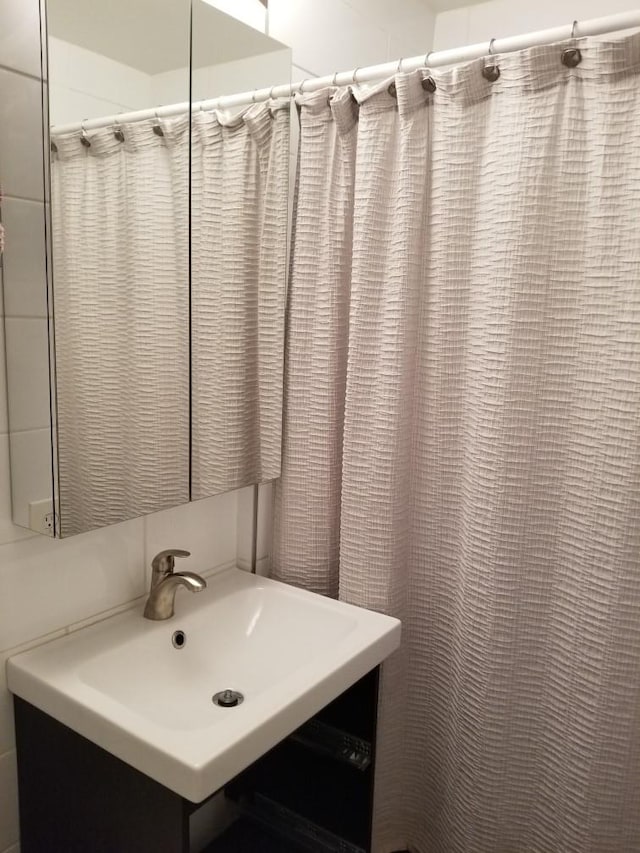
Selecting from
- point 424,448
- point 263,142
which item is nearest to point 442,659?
point 424,448

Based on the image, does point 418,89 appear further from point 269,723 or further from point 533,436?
point 269,723

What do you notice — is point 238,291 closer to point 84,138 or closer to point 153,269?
point 153,269

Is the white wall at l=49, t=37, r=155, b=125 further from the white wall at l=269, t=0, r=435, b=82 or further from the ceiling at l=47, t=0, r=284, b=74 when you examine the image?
the white wall at l=269, t=0, r=435, b=82

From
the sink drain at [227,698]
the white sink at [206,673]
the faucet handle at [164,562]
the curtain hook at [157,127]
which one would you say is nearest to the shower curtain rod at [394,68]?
the curtain hook at [157,127]

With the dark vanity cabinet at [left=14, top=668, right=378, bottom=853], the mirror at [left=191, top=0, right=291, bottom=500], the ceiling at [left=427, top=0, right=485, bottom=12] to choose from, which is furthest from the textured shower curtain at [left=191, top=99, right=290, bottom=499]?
the ceiling at [left=427, top=0, right=485, bottom=12]

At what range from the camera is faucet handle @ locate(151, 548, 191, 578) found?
4.37ft

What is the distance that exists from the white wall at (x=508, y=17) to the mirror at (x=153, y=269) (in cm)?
81

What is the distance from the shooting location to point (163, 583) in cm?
134

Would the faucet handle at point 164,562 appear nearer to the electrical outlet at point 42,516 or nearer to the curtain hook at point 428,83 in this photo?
the electrical outlet at point 42,516

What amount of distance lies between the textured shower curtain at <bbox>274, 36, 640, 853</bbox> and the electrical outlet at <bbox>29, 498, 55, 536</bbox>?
0.61m

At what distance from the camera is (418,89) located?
1.38 m

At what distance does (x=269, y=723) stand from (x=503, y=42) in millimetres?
1250

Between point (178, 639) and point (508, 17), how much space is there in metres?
1.86

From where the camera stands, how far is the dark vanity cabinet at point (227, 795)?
1038 millimetres
